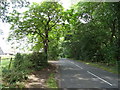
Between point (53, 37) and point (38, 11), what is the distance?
20.6 feet

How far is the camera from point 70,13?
15266 millimetres

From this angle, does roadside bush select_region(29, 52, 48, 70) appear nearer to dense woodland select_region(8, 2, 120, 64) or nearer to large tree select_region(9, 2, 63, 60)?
dense woodland select_region(8, 2, 120, 64)

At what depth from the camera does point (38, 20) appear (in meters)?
15.0

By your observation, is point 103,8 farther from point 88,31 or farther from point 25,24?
point 88,31

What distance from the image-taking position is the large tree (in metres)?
14.3

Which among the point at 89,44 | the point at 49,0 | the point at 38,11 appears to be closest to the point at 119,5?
the point at 49,0

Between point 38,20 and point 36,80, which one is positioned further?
point 38,20

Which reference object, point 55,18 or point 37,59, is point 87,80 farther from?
point 55,18

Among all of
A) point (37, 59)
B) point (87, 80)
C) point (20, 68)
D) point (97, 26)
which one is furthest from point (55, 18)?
point (87, 80)

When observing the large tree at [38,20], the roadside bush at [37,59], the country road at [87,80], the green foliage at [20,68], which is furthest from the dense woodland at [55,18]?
the country road at [87,80]

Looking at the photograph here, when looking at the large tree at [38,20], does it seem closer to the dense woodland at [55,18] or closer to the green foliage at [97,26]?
the dense woodland at [55,18]

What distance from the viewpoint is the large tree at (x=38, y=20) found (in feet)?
46.8

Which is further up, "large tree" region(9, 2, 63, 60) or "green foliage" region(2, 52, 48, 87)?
"large tree" region(9, 2, 63, 60)

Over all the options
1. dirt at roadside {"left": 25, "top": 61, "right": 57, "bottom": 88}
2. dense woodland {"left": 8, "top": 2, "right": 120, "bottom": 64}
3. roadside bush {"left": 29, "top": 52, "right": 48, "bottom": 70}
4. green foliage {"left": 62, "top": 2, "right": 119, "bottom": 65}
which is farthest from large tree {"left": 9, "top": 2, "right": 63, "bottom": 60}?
dirt at roadside {"left": 25, "top": 61, "right": 57, "bottom": 88}
